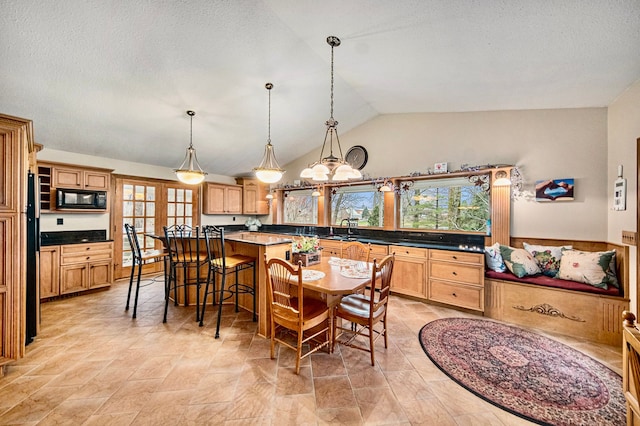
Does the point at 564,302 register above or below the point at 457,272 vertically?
below

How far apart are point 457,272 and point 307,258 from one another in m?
2.20

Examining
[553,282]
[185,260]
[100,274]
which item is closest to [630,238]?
[553,282]

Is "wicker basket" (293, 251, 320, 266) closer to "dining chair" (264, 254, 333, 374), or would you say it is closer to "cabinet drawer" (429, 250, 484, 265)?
"dining chair" (264, 254, 333, 374)

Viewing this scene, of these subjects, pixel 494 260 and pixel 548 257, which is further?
pixel 494 260

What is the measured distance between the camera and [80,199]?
3.98m

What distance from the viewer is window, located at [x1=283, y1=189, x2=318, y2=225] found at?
19.7 ft

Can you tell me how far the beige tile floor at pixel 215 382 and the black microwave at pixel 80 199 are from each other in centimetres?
191

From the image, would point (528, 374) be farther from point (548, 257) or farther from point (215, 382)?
point (215, 382)

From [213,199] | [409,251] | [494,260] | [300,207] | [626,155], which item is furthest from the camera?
[300,207]

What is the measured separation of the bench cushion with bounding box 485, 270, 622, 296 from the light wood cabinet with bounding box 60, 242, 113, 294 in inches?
228

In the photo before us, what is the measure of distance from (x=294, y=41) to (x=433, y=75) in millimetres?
1613

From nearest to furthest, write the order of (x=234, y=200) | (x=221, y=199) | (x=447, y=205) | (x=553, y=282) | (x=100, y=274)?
(x=553, y=282)
(x=100, y=274)
(x=447, y=205)
(x=221, y=199)
(x=234, y=200)

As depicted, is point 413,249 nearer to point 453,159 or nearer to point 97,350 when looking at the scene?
point 453,159

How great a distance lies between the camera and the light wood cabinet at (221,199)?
18.4 feet
